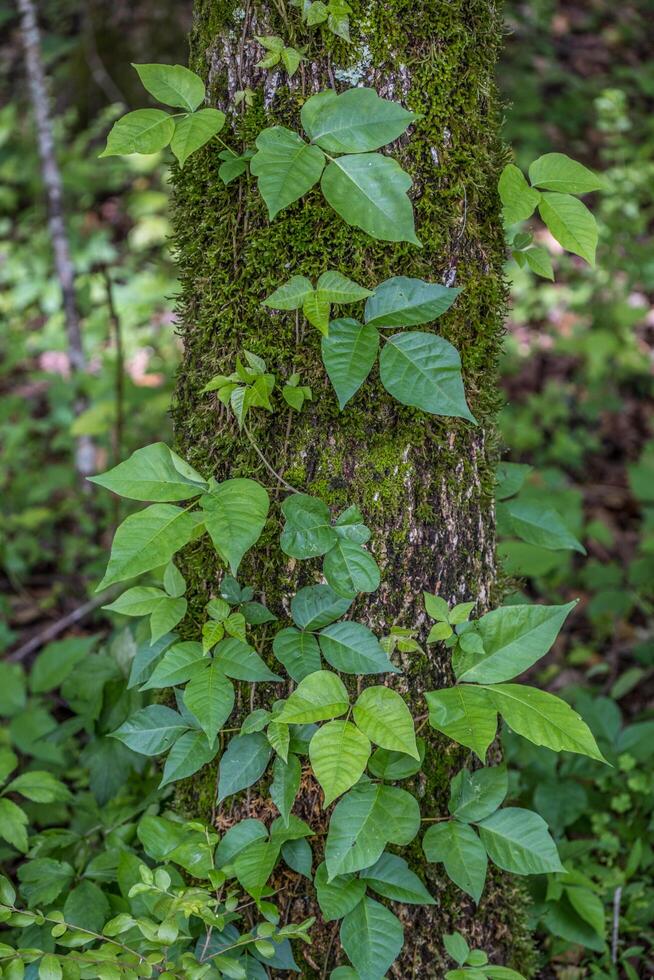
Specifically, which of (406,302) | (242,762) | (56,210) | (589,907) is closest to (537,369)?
(56,210)

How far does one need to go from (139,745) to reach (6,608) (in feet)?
7.29

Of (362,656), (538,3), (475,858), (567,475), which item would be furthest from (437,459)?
(538,3)

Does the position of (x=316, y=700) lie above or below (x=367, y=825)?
above

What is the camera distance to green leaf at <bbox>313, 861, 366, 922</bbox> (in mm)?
1517

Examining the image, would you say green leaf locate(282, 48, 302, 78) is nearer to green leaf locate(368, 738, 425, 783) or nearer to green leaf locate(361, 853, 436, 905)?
green leaf locate(368, 738, 425, 783)

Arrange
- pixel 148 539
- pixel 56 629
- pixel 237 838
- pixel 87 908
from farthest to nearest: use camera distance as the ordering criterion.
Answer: pixel 56 629 < pixel 87 908 < pixel 237 838 < pixel 148 539

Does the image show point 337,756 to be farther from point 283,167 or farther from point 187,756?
point 283,167

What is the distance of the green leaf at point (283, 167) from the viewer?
1424 mm

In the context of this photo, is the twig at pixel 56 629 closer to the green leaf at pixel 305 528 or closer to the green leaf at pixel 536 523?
the green leaf at pixel 536 523

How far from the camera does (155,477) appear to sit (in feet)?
4.84

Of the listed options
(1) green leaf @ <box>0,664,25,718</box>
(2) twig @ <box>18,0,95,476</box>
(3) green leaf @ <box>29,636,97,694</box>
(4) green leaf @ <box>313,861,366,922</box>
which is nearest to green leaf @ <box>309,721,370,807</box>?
(4) green leaf @ <box>313,861,366,922</box>

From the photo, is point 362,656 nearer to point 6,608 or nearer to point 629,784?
point 629,784

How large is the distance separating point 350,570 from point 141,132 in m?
0.89

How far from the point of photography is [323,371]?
5.31 ft
